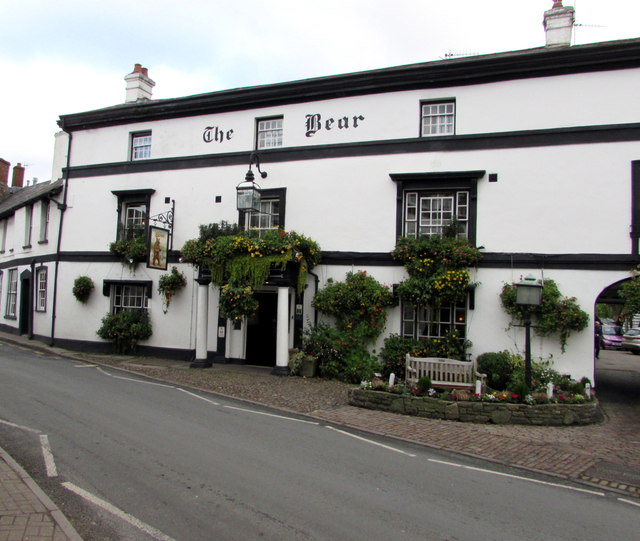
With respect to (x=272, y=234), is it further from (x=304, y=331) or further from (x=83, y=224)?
(x=83, y=224)

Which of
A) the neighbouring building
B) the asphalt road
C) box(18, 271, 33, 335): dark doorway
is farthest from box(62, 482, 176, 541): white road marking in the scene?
box(18, 271, 33, 335): dark doorway

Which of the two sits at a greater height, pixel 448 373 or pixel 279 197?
pixel 279 197

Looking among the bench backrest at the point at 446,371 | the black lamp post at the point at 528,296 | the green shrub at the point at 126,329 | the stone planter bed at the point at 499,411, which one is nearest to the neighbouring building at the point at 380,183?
the green shrub at the point at 126,329

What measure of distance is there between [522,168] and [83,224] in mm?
15371

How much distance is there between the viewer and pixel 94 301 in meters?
18.0

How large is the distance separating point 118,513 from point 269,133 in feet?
43.1

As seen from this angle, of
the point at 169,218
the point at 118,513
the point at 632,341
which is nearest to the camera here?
the point at 118,513

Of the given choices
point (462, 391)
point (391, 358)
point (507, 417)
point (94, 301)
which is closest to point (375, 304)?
point (391, 358)

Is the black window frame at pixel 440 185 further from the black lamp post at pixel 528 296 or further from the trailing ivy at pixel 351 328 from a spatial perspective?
the black lamp post at pixel 528 296

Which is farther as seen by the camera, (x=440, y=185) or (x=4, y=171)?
(x=4, y=171)

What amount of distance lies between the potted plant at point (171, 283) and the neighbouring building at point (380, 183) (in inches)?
12.7

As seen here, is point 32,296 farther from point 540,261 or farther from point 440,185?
point 540,261

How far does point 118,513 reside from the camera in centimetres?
481

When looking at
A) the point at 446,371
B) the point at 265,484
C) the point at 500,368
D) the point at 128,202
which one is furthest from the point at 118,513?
the point at 128,202
